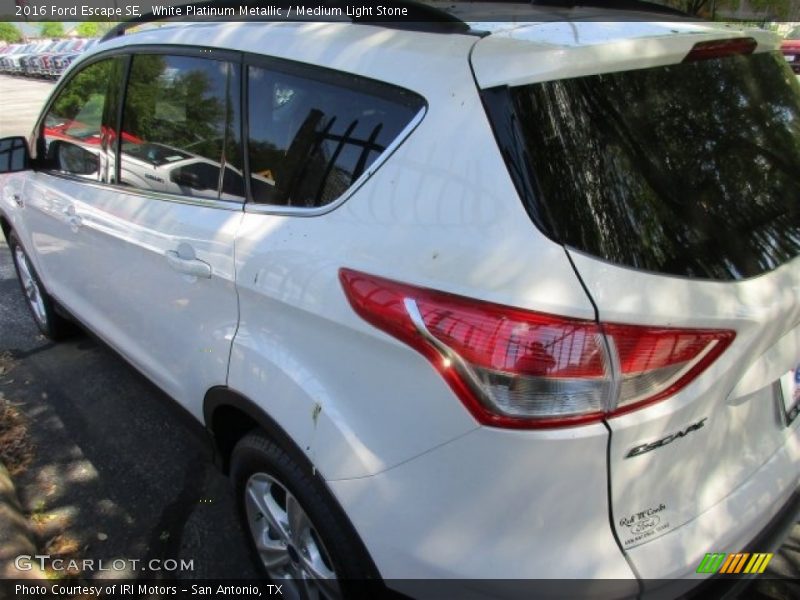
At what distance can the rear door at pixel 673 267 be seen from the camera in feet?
4.34

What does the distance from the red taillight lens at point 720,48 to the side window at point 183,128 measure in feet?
4.47

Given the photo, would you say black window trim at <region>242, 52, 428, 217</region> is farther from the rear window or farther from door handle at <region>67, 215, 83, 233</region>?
door handle at <region>67, 215, 83, 233</region>

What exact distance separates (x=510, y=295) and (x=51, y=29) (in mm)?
58068

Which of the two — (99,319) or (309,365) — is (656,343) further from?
(99,319)

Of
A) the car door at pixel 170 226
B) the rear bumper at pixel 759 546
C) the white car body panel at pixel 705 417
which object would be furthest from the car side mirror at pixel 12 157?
the rear bumper at pixel 759 546

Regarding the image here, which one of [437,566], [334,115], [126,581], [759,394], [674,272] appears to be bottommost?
[126,581]

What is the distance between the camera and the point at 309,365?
1650 millimetres

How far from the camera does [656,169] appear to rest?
1481 mm

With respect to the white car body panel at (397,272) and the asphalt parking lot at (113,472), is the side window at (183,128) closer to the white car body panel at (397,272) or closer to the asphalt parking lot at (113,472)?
the white car body panel at (397,272)

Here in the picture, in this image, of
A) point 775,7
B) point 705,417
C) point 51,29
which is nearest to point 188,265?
point 705,417

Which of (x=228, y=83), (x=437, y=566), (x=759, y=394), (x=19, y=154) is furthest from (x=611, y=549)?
(x=19, y=154)

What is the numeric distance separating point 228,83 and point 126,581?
187 centimetres
